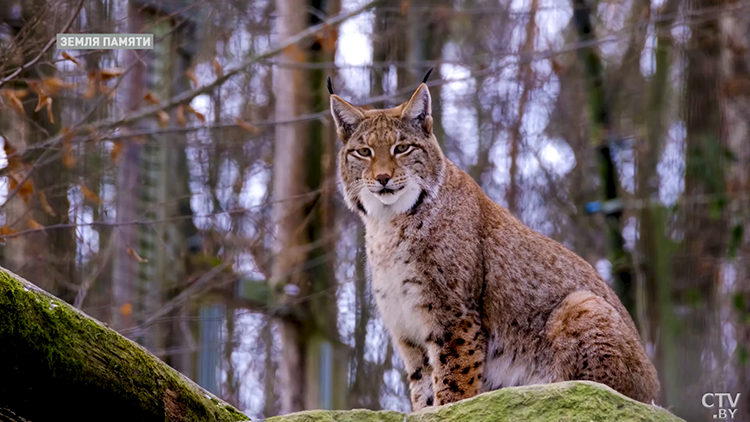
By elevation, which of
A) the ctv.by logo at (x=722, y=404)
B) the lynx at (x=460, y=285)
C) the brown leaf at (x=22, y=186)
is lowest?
the ctv.by logo at (x=722, y=404)

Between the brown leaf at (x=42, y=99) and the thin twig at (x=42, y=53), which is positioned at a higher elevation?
the thin twig at (x=42, y=53)

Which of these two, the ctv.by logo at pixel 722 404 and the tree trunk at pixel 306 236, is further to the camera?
the tree trunk at pixel 306 236

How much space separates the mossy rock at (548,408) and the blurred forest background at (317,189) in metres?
4.44

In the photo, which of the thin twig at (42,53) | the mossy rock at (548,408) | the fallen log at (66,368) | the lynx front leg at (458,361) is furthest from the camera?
the thin twig at (42,53)

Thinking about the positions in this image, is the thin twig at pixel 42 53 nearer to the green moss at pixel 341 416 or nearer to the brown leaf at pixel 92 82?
the brown leaf at pixel 92 82

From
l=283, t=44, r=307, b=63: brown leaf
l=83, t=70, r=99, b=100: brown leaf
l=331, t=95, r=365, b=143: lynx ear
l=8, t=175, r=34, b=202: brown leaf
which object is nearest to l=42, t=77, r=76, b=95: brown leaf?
l=83, t=70, r=99, b=100: brown leaf

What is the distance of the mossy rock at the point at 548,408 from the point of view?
13.1 ft

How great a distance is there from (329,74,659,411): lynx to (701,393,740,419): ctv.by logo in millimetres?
470

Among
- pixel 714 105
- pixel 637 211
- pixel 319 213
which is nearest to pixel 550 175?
pixel 637 211

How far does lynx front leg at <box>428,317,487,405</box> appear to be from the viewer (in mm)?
5812

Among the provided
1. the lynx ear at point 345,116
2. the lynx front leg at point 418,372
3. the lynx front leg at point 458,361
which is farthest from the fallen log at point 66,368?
the lynx ear at point 345,116

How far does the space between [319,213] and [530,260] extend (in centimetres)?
554

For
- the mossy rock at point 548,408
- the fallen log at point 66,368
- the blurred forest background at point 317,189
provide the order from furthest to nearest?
1. the blurred forest background at point 317,189
2. the mossy rock at point 548,408
3. the fallen log at point 66,368

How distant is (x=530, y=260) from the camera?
6.36 metres
